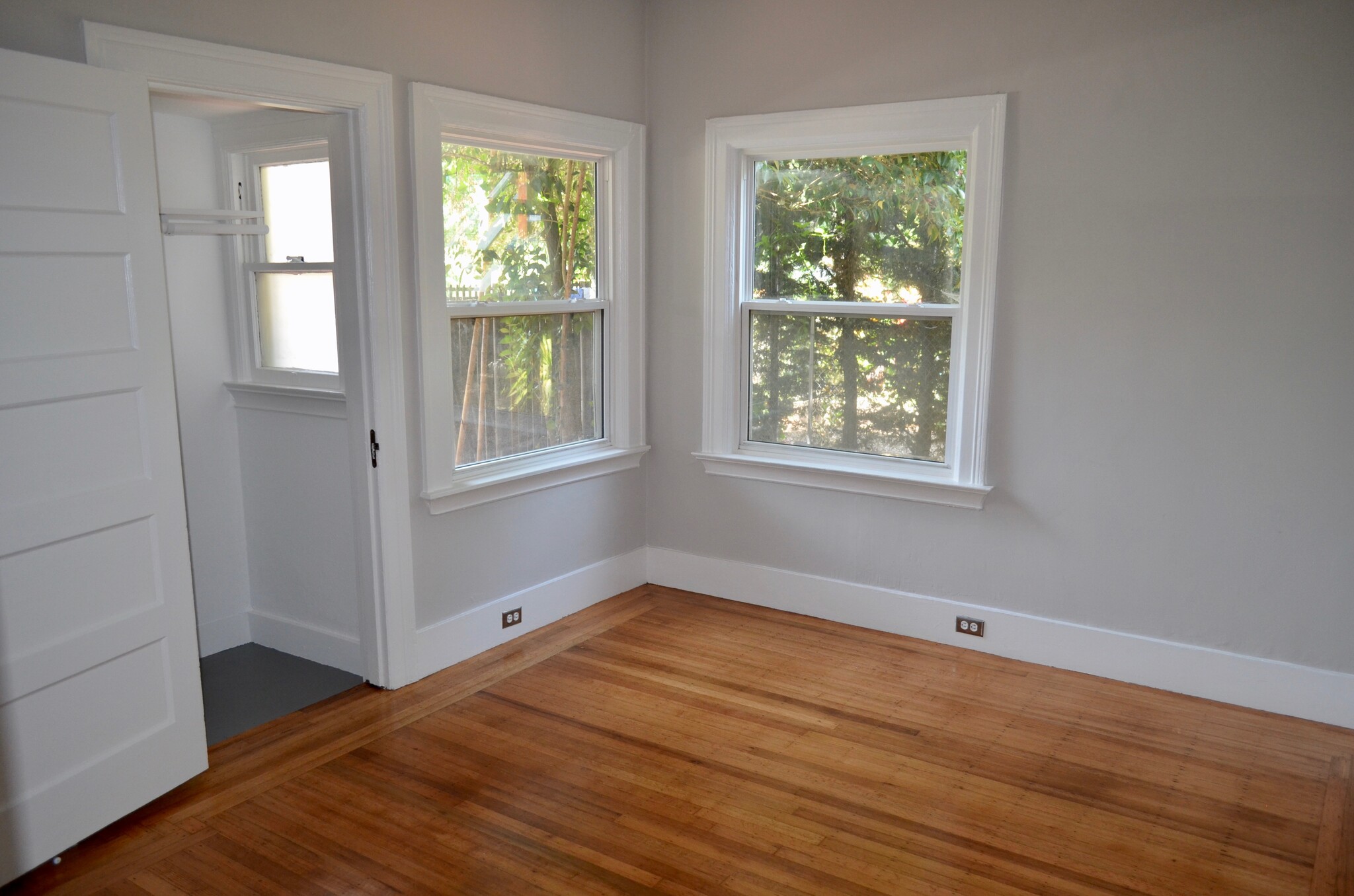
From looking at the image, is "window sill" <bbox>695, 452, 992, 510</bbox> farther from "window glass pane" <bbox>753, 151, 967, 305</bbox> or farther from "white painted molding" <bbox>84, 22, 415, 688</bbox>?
"white painted molding" <bbox>84, 22, 415, 688</bbox>

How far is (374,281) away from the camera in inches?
136

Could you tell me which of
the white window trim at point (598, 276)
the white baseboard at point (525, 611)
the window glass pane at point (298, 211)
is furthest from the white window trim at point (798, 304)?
the window glass pane at point (298, 211)

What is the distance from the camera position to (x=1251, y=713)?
3.50m

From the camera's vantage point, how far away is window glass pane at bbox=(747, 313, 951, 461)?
4.09 meters

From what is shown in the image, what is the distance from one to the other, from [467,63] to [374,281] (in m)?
0.95

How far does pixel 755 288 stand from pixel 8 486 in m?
3.02

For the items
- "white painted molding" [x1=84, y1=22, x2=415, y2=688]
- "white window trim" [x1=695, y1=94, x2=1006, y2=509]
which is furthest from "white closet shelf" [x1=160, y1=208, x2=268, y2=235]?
"white window trim" [x1=695, y1=94, x2=1006, y2=509]

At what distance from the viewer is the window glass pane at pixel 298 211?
3781mm

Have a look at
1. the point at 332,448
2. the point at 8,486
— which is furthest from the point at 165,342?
the point at 332,448

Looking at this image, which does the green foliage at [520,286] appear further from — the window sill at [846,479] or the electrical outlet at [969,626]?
the electrical outlet at [969,626]

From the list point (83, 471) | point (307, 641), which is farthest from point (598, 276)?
point (83, 471)

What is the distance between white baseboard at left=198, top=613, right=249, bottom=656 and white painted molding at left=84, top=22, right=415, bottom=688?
2.61 feet

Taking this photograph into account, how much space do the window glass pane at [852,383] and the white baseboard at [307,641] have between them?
2019 millimetres

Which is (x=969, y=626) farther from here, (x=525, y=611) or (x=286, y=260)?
(x=286, y=260)
